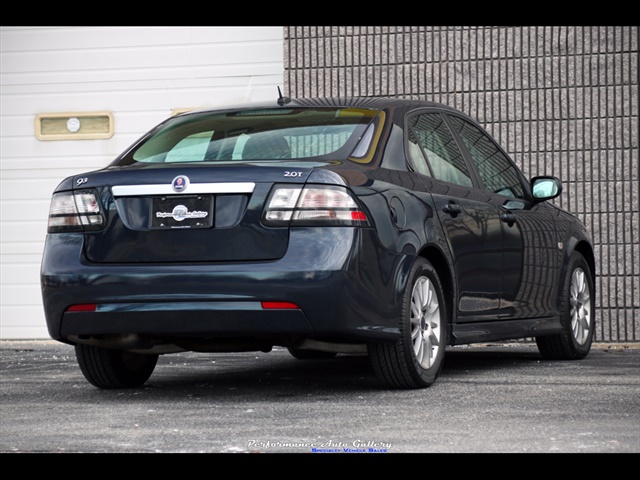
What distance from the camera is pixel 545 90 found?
11.1m

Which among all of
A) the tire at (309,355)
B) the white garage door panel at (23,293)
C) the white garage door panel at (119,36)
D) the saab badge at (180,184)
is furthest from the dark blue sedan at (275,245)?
the white garage door panel at (23,293)

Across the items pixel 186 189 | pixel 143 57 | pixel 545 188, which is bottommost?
pixel 545 188

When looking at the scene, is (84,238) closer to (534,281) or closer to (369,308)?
(369,308)

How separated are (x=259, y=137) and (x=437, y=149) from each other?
1.08m

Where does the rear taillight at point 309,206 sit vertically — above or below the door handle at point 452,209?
above

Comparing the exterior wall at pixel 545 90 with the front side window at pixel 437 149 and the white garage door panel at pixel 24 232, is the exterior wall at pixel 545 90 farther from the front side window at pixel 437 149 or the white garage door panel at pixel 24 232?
the front side window at pixel 437 149

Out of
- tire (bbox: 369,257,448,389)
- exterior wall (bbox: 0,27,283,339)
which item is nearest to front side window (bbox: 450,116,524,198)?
tire (bbox: 369,257,448,389)

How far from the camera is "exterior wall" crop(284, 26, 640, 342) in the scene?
10859 millimetres

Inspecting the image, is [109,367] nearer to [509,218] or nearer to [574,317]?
[509,218]

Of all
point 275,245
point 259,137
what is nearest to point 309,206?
point 275,245

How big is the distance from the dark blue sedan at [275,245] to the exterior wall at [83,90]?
182 inches

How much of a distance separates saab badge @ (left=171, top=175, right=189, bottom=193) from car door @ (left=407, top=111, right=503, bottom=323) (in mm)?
1280

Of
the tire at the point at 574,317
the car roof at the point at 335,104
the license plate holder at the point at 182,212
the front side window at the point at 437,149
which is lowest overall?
the tire at the point at 574,317

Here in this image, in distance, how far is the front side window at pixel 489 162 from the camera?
7816 millimetres
